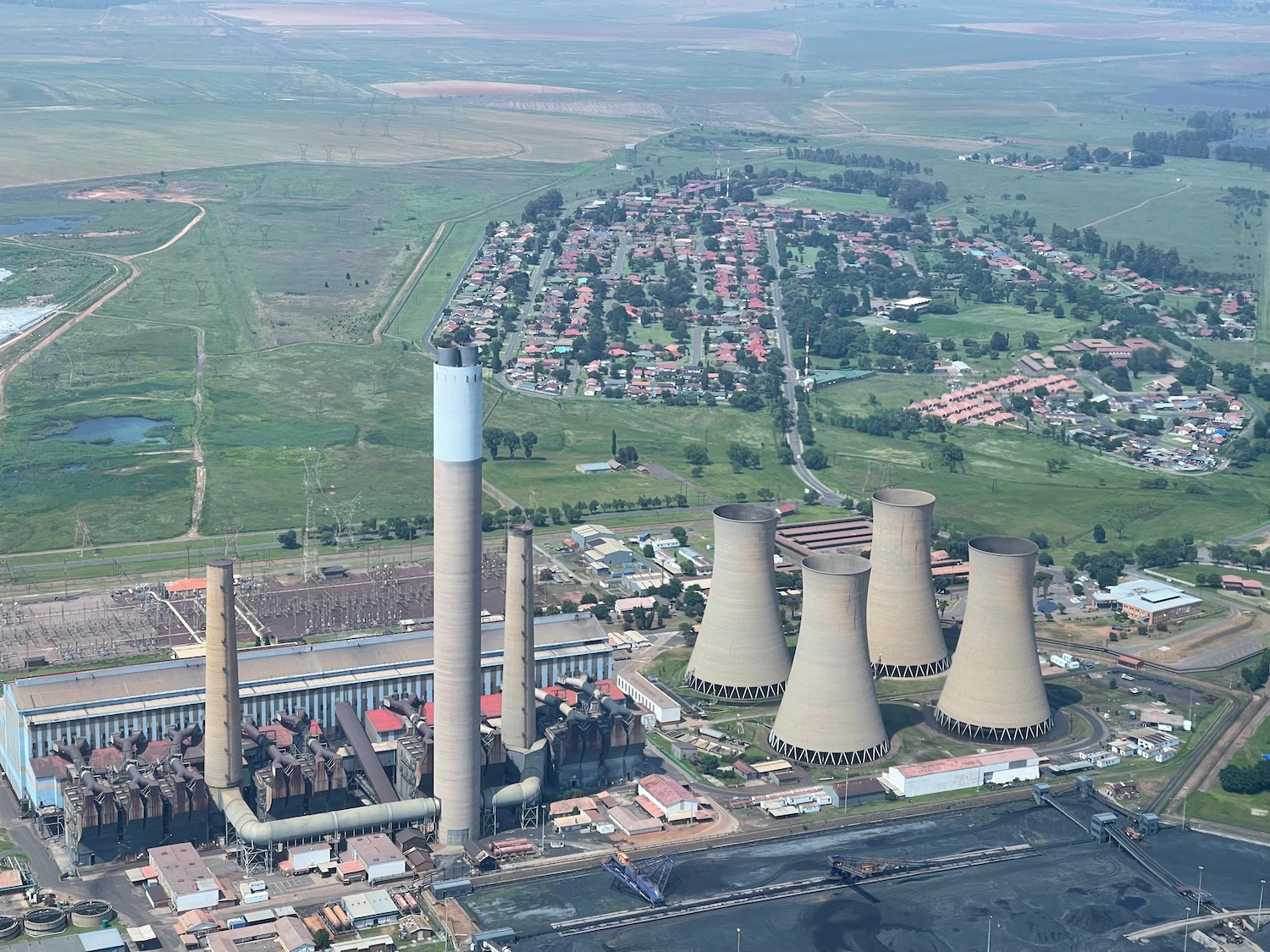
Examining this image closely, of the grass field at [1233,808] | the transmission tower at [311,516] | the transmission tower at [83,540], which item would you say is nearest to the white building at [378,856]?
the grass field at [1233,808]

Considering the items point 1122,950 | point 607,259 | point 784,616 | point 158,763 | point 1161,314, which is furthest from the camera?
point 607,259

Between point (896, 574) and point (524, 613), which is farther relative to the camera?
point (896, 574)

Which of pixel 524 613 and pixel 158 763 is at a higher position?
pixel 524 613

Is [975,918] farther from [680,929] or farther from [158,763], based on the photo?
[158,763]

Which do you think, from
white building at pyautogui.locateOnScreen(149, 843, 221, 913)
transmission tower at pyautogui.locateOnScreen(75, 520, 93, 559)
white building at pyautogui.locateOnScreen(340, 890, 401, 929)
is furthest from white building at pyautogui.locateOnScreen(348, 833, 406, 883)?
transmission tower at pyautogui.locateOnScreen(75, 520, 93, 559)

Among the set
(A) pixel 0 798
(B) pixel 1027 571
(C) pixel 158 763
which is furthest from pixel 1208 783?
(A) pixel 0 798

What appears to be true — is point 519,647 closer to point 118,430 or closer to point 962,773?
point 962,773
